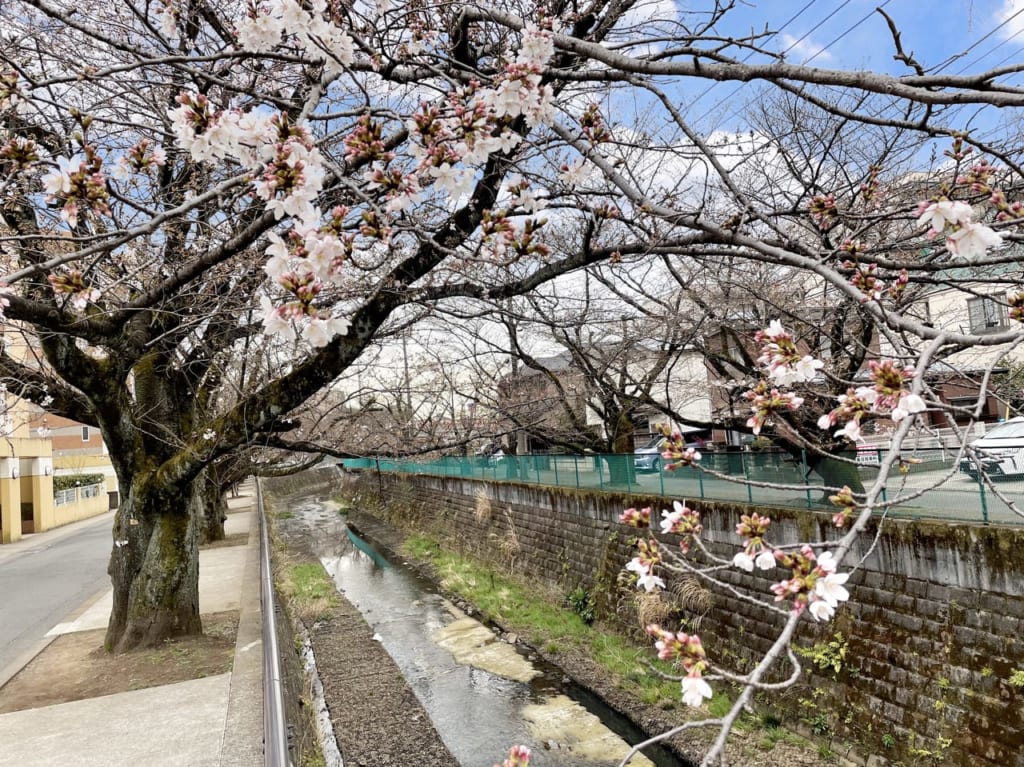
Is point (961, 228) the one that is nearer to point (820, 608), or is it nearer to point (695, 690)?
point (820, 608)

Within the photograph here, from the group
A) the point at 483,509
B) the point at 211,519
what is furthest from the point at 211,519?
the point at 483,509

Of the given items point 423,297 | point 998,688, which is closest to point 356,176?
point 423,297

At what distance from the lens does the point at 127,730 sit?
18.4ft

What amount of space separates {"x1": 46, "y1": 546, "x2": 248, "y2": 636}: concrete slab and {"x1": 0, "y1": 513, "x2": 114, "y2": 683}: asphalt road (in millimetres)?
381

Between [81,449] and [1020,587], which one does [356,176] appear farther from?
[81,449]

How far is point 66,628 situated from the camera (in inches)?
391

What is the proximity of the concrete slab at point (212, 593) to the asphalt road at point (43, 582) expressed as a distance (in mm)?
381

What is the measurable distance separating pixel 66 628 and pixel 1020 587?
477 inches

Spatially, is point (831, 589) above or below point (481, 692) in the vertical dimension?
above

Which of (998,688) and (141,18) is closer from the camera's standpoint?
(141,18)

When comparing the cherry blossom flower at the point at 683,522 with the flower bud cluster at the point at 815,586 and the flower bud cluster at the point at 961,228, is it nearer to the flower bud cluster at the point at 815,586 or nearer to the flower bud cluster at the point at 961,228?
the flower bud cluster at the point at 815,586

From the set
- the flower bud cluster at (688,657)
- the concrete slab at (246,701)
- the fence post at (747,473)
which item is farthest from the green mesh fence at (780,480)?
the concrete slab at (246,701)

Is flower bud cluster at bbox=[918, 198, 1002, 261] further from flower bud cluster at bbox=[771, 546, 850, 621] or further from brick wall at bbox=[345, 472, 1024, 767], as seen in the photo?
brick wall at bbox=[345, 472, 1024, 767]

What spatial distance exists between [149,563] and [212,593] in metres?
4.27
